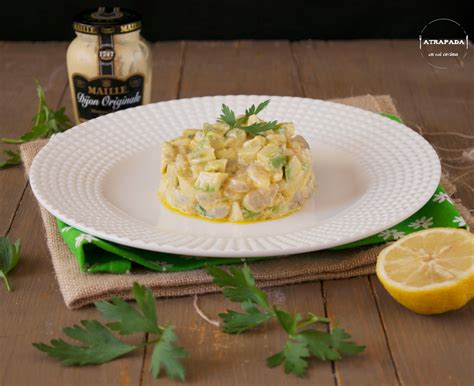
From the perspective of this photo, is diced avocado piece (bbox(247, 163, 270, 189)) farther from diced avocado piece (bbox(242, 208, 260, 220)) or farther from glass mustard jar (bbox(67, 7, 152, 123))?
glass mustard jar (bbox(67, 7, 152, 123))

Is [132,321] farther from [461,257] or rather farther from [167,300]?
[461,257]

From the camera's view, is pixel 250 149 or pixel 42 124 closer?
pixel 250 149

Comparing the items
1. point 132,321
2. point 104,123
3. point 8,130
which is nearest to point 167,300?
point 132,321

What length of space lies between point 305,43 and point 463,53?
0.74m

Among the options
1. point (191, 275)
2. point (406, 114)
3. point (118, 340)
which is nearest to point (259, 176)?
point (191, 275)

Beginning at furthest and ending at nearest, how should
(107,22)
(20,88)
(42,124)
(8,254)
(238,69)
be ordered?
(238,69) → (20,88) → (42,124) → (107,22) → (8,254)

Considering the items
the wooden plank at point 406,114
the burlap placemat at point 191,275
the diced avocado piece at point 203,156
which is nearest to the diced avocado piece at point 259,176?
the diced avocado piece at point 203,156

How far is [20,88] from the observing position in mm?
3604

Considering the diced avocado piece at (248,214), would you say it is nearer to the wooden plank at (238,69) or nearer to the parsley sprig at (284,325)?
the parsley sprig at (284,325)

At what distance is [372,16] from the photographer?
4.29 metres

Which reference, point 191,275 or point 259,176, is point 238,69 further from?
point 191,275

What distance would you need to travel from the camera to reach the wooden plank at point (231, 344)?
1.76 meters

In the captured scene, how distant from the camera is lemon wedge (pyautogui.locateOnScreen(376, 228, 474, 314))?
1889mm

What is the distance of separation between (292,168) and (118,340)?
0.70 metres
